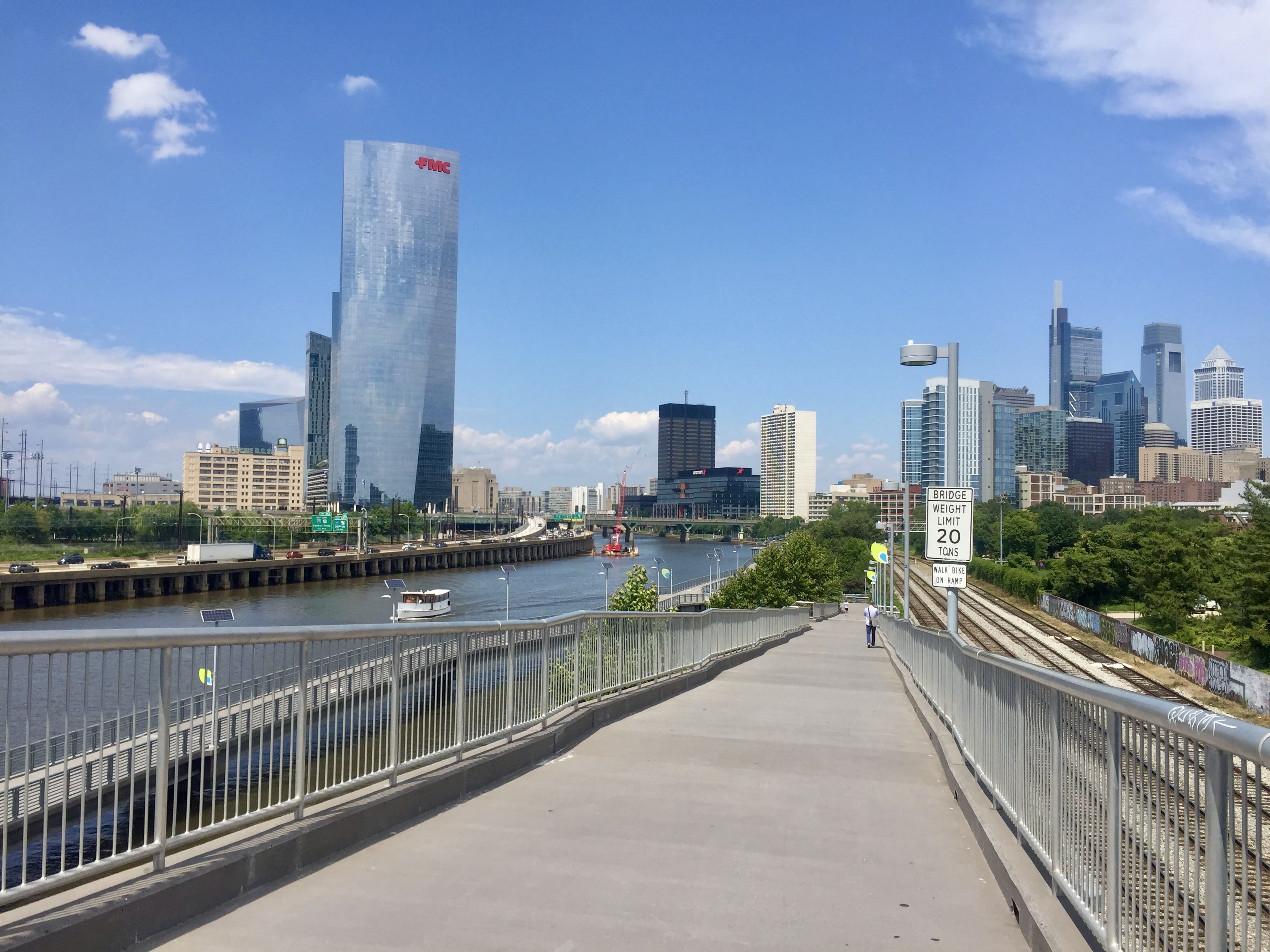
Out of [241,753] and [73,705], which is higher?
[73,705]

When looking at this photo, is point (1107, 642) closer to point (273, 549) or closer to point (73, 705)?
point (73, 705)

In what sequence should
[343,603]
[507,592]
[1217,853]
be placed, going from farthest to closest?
[343,603] < [507,592] < [1217,853]

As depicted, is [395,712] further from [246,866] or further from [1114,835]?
[1114,835]

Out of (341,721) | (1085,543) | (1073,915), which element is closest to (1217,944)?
(1073,915)

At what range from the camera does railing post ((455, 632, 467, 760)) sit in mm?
7941

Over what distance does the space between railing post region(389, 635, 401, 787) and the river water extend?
35.2 meters

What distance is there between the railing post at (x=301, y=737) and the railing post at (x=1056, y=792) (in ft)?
13.7

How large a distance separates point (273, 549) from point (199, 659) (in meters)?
137

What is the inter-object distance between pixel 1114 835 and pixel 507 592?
60904mm

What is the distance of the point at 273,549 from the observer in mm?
134125

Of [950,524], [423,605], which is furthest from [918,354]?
[423,605]

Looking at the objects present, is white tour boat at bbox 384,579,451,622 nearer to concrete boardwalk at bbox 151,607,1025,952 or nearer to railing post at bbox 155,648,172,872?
concrete boardwalk at bbox 151,607,1025,952

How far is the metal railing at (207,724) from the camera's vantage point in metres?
4.19

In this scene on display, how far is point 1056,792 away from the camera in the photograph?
518cm
